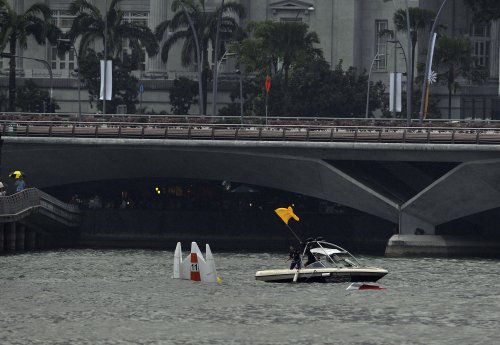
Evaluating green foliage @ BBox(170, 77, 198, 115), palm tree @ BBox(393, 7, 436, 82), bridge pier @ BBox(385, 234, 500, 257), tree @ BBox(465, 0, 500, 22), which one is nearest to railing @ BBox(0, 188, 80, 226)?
bridge pier @ BBox(385, 234, 500, 257)

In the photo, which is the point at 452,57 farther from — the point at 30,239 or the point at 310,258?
the point at 310,258

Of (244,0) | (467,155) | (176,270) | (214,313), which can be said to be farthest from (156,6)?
(214,313)

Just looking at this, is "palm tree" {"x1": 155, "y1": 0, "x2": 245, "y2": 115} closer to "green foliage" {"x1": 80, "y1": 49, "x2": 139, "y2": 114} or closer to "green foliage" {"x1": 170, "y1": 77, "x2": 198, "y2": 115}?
"green foliage" {"x1": 80, "y1": 49, "x2": 139, "y2": 114}

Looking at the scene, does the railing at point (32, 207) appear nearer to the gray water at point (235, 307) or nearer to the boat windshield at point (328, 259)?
the gray water at point (235, 307)

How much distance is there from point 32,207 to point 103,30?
47021 millimetres

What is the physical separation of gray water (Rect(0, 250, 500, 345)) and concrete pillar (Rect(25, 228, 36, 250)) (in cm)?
1564

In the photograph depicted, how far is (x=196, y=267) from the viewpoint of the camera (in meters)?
93.8

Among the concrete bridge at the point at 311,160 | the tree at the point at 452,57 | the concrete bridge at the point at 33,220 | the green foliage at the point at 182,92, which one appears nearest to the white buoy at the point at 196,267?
the concrete bridge at the point at 33,220

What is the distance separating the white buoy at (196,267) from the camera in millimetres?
93125

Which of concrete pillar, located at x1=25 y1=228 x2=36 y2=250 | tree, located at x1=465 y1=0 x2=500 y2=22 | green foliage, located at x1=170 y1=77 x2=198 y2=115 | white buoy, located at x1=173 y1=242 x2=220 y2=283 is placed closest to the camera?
white buoy, located at x1=173 y1=242 x2=220 y2=283

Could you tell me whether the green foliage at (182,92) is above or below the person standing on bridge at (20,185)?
above

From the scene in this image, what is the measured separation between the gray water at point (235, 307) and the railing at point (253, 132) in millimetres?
13272

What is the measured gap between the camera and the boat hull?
302ft

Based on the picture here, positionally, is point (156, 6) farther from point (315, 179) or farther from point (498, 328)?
point (498, 328)
